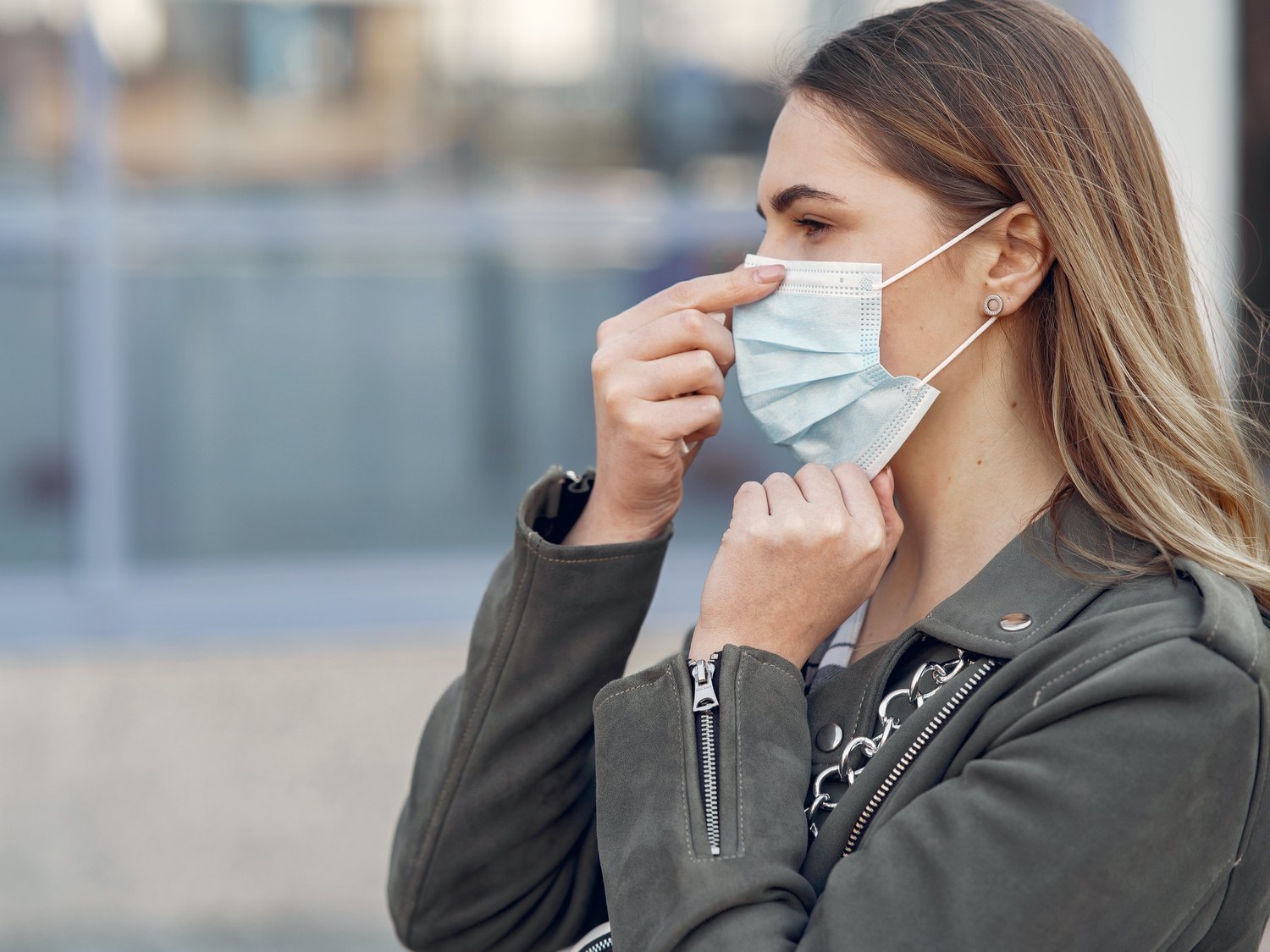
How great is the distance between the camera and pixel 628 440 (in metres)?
1.71

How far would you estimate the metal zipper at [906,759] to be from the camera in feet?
4.59

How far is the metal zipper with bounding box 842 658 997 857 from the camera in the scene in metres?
1.40

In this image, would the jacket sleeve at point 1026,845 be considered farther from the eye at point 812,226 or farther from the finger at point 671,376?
the eye at point 812,226

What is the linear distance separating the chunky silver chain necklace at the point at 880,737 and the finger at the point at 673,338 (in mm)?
518

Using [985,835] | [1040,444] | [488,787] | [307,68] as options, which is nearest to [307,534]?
[307,68]

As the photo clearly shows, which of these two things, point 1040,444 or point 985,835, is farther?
point 1040,444

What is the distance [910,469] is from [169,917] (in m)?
2.98

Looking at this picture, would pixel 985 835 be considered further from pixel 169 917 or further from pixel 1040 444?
pixel 169 917

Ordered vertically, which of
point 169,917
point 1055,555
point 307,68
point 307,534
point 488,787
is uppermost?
point 307,68

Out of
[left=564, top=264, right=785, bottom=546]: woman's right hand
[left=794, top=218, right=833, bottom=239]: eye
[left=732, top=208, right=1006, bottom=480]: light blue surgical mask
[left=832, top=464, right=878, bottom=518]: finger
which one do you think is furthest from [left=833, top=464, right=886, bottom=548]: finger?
[left=794, top=218, right=833, bottom=239]: eye

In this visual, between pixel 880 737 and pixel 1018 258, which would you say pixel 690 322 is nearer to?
pixel 1018 258

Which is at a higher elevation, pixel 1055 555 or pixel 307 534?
pixel 1055 555

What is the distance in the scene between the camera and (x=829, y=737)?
1.54m

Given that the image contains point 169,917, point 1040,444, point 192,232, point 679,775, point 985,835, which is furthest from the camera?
point 192,232
